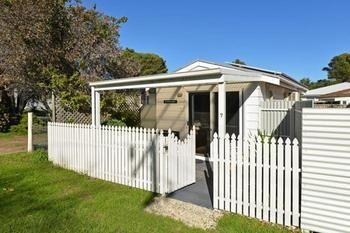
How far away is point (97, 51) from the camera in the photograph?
13625 millimetres

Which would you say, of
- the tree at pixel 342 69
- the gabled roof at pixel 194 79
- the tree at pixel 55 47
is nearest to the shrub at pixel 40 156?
the tree at pixel 55 47

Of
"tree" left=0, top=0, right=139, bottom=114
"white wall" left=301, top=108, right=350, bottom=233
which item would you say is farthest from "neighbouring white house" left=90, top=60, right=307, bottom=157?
"tree" left=0, top=0, right=139, bottom=114

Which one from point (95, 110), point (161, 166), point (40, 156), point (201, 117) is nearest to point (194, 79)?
point (161, 166)

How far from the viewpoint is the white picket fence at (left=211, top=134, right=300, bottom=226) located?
4.34m

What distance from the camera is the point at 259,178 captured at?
464cm

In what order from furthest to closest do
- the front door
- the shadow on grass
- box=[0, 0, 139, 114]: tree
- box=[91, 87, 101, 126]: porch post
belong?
box=[0, 0, 139, 114]: tree → the front door → box=[91, 87, 101, 126]: porch post → the shadow on grass

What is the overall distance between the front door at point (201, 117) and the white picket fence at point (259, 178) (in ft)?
15.7

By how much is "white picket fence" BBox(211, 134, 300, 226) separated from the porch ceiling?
1.80 meters

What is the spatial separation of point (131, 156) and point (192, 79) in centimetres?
224

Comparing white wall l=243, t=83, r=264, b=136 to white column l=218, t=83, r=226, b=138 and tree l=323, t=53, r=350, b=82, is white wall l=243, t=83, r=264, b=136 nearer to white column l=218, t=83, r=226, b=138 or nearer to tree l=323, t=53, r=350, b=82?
white column l=218, t=83, r=226, b=138

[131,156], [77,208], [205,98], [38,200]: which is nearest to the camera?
[77,208]

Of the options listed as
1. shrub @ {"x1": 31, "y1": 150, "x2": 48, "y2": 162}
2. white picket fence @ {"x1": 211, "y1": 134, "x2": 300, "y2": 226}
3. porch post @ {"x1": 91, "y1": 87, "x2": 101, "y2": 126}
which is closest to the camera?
white picket fence @ {"x1": 211, "y1": 134, "x2": 300, "y2": 226}

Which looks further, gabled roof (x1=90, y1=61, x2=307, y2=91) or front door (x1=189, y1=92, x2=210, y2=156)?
front door (x1=189, y1=92, x2=210, y2=156)

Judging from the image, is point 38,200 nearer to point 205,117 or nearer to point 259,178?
point 259,178
